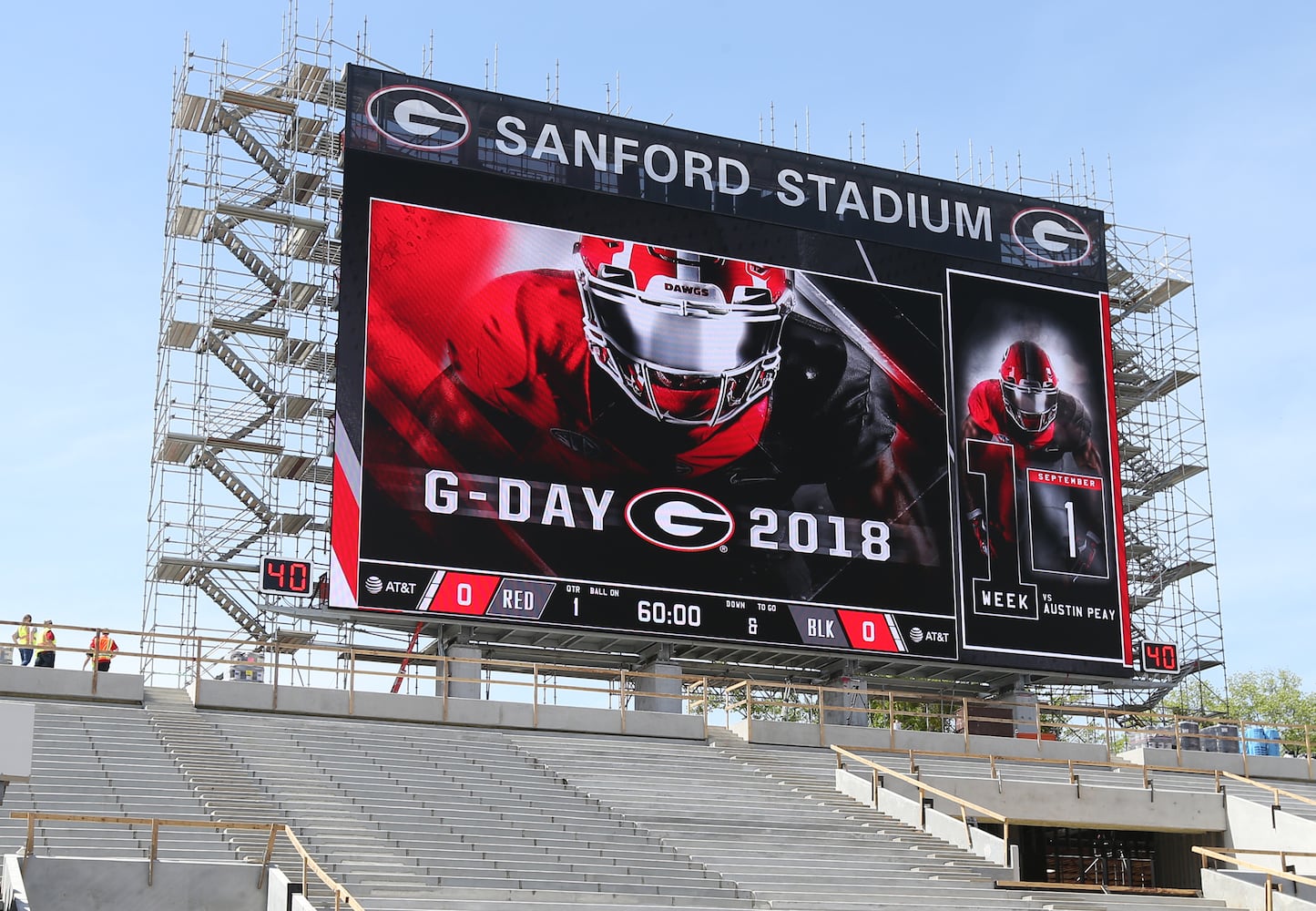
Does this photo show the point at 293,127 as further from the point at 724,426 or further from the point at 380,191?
the point at 724,426

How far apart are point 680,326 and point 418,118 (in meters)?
6.00

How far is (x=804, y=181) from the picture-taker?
1406 inches

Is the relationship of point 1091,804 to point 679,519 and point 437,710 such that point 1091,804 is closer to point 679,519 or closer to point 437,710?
point 679,519

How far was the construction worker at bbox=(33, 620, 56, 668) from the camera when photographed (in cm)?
2712

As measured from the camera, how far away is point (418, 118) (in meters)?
32.6

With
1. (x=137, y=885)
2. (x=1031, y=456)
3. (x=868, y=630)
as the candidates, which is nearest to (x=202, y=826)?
(x=137, y=885)

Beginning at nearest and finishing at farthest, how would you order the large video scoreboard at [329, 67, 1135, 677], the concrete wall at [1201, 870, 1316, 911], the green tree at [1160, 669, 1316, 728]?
the concrete wall at [1201, 870, 1316, 911] < the large video scoreboard at [329, 67, 1135, 677] < the green tree at [1160, 669, 1316, 728]

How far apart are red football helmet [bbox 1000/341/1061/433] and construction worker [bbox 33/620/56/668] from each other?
18.1m

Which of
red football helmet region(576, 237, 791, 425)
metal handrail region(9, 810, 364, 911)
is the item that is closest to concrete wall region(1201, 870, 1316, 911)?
red football helmet region(576, 237, 791, 425)

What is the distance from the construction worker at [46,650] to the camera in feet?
89.0

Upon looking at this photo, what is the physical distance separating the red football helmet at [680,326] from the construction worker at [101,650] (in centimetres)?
955

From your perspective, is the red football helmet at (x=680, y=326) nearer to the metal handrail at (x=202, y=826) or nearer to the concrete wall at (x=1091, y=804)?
the concrete wall at (x=1091, y=804)

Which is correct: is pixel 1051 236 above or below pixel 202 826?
above

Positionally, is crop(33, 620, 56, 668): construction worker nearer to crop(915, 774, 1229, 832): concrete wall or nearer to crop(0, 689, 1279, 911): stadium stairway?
crop(0, 689, 1279, 911): stadium stairway
